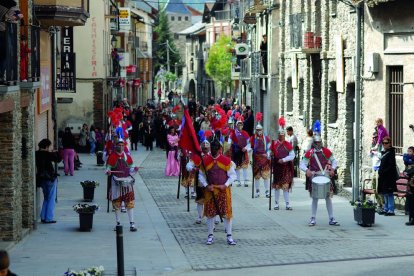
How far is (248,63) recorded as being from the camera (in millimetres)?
57281

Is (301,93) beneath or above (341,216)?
above

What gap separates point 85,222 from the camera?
70.4 feet

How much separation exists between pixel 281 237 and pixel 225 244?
4.35ft

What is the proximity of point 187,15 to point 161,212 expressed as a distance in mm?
151873

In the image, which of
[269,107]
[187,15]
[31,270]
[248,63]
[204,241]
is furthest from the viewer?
[187,15]

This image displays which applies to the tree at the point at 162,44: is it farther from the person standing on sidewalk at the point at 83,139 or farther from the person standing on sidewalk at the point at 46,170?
the person standing on sidewalk at the point at 46,170

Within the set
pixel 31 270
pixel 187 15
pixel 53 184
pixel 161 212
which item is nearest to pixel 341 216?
pixel 161 212

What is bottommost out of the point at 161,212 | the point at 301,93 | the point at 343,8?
the point at 161,212

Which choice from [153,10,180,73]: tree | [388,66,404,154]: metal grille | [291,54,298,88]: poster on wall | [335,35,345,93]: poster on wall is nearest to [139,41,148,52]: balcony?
[153,10,180,73]: tree

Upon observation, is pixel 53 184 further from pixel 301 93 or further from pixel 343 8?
pixel 301 93

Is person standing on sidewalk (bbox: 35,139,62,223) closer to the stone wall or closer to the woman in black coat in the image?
the stone wall

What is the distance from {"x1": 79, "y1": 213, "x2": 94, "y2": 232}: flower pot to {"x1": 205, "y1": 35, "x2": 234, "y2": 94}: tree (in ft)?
222

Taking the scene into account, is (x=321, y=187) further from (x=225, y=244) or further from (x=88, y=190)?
(x=88, y=190)

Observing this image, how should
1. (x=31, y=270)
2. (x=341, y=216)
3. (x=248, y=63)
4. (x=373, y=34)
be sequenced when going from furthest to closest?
(x=248, y=63) < (x=373, y=34) < (x=341, y=216) < (x=31, y=270)
